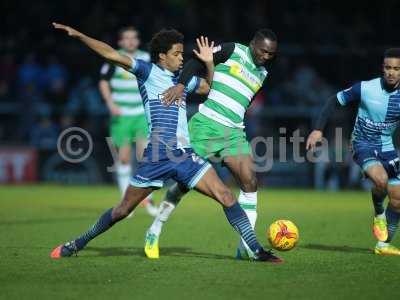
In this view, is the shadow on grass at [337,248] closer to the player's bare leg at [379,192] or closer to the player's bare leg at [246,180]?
the player's bare leg at [379,192]

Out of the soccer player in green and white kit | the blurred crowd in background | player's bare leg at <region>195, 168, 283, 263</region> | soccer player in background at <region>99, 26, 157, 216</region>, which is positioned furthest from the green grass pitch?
the blurred crowd in background

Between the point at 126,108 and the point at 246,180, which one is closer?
the point at 246,180

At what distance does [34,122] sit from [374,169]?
12850mm

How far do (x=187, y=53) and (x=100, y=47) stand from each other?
527 inches

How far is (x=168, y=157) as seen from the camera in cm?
872

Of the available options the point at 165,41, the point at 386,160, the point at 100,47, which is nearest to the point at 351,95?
the point at 386,160

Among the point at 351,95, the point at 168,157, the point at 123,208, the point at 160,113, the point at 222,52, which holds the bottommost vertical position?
the point at 123,208

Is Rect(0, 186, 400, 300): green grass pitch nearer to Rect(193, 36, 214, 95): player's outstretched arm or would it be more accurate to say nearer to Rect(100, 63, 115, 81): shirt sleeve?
Rect(193, 36, 214, 95): player's outstretched arm

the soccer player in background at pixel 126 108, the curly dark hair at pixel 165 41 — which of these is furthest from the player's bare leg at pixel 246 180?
the soccer player in background at pixel 126 108

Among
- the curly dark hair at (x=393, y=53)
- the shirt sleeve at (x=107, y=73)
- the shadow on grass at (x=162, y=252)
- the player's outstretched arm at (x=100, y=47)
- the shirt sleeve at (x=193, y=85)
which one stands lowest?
the shadow on grass at (x=162, y=252)

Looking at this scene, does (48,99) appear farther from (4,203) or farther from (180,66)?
(180,66)

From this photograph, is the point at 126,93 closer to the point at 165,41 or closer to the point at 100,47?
the point at 165,41

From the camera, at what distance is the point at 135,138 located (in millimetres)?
14289

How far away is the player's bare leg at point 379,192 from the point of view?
32.0 feet
